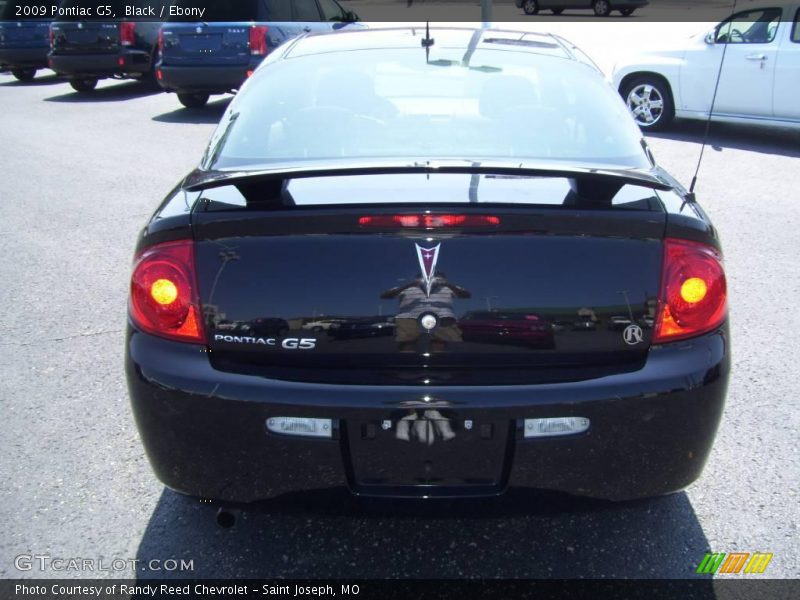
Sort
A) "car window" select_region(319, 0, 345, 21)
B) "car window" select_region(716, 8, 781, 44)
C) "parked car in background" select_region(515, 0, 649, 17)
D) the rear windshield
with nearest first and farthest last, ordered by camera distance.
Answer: the rear windshield → "car window" select_region(716, 8, 781, 44) → "car window" select_region(319, 0, 345, 21) → "parked car in background" select_region(515, 0, 649, 17)

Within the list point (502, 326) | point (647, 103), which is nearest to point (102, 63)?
point (647, 103)

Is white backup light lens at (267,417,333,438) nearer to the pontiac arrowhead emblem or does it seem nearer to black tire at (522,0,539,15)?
the pontiac arrowhead emblem

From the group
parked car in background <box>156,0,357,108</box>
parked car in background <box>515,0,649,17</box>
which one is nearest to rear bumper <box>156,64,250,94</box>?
parked car in background <box>156,0,357,108</box>

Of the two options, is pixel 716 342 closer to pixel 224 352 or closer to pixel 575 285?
pixel 575 285

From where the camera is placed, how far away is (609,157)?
2801mm

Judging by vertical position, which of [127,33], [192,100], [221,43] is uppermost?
[221,43]

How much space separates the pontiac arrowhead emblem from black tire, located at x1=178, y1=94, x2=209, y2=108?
11.9 m

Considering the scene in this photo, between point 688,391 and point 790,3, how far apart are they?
9.29 m

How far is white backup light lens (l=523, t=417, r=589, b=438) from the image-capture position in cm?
219

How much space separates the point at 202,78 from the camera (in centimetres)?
1189

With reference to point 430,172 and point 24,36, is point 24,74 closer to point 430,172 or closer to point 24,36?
point 24,36

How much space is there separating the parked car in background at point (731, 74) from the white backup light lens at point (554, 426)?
26.5 feet

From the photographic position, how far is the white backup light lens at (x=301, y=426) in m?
2.20

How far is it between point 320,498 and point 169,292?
2.37 ft
